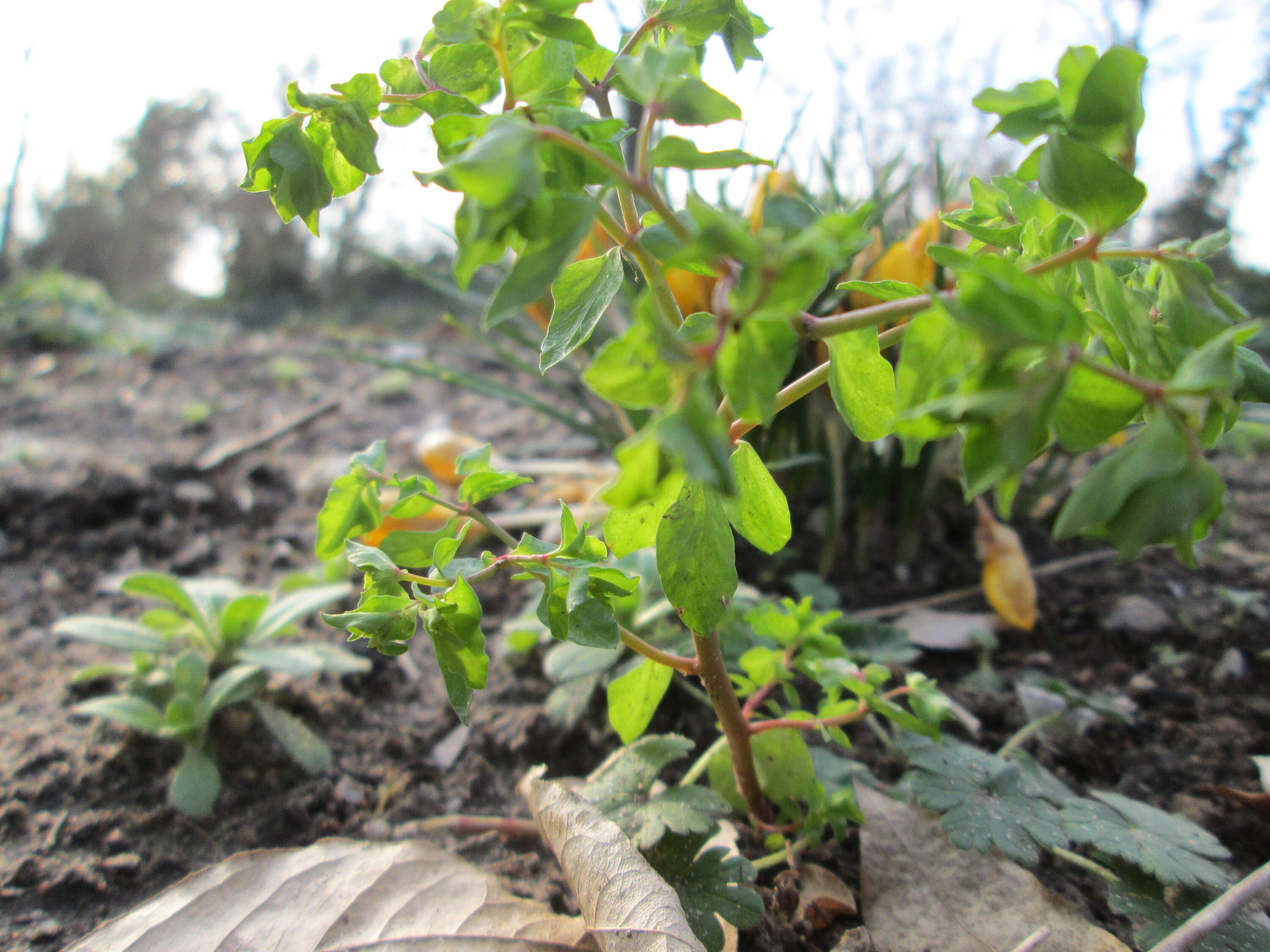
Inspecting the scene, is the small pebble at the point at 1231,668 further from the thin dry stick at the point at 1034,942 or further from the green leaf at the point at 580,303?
the green leaf at the point at 580,303

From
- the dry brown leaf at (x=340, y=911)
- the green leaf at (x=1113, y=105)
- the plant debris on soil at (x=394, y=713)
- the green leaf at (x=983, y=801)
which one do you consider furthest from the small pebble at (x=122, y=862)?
the green leaf at (x=1113, y=105)

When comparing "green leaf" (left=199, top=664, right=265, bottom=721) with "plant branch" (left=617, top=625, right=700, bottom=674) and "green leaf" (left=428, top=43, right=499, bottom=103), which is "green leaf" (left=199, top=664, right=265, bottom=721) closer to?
"plant branch" (left=617, top=625, right=700, bottom=674)

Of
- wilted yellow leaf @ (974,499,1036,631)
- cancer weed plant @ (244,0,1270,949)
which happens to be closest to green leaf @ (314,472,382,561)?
cancer weed plant @ (244,0,1270,949)

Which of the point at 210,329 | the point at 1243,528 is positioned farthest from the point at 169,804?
the point at 210,329

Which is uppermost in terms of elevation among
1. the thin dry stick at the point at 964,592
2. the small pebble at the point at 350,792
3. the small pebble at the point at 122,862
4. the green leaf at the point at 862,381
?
the green leaf at the point at 862,381

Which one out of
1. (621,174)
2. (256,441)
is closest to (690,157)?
(621,174)

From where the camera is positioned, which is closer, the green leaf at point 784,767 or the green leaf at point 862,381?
the green leaf at point 862,381
